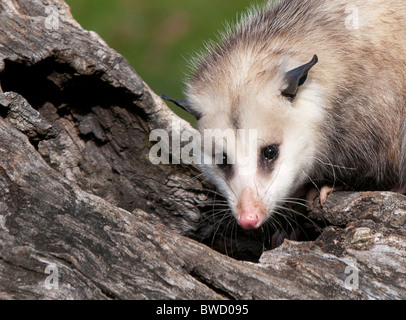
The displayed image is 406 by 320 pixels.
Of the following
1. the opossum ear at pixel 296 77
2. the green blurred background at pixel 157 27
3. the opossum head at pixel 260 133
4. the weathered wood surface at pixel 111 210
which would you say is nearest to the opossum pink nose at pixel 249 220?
the opossum head at pixel 260 133

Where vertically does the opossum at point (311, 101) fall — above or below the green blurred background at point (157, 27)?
below

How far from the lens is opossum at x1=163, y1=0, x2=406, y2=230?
2227 millimetres

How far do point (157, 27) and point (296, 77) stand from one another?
11.6 feet

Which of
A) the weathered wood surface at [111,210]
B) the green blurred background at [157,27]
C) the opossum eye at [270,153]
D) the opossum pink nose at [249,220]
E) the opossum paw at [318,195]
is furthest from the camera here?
the green blurred background at [157,27]

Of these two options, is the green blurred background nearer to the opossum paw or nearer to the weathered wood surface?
the weathered wood surface

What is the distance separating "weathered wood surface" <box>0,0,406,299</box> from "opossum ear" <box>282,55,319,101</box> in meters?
0.45

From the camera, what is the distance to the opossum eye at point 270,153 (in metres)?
→ 2.22

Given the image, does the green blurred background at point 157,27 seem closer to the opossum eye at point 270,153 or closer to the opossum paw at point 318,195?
the opossum paw at point 318,195

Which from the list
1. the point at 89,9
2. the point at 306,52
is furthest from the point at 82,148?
the point at 89,9

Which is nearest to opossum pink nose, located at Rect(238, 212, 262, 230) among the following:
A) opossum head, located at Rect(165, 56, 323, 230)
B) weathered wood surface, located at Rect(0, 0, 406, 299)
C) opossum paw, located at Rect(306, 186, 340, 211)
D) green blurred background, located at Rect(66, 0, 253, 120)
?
opossum head, located at Rect(165, 56, 323, 230)

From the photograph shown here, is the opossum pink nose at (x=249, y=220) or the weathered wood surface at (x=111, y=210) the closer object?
the weathered wood surface at (x=111, y=210)

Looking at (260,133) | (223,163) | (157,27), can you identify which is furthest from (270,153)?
(157,27)

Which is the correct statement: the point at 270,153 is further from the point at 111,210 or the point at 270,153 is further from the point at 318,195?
the point at 111,210

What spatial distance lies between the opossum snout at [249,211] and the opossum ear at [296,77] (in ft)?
1.30
